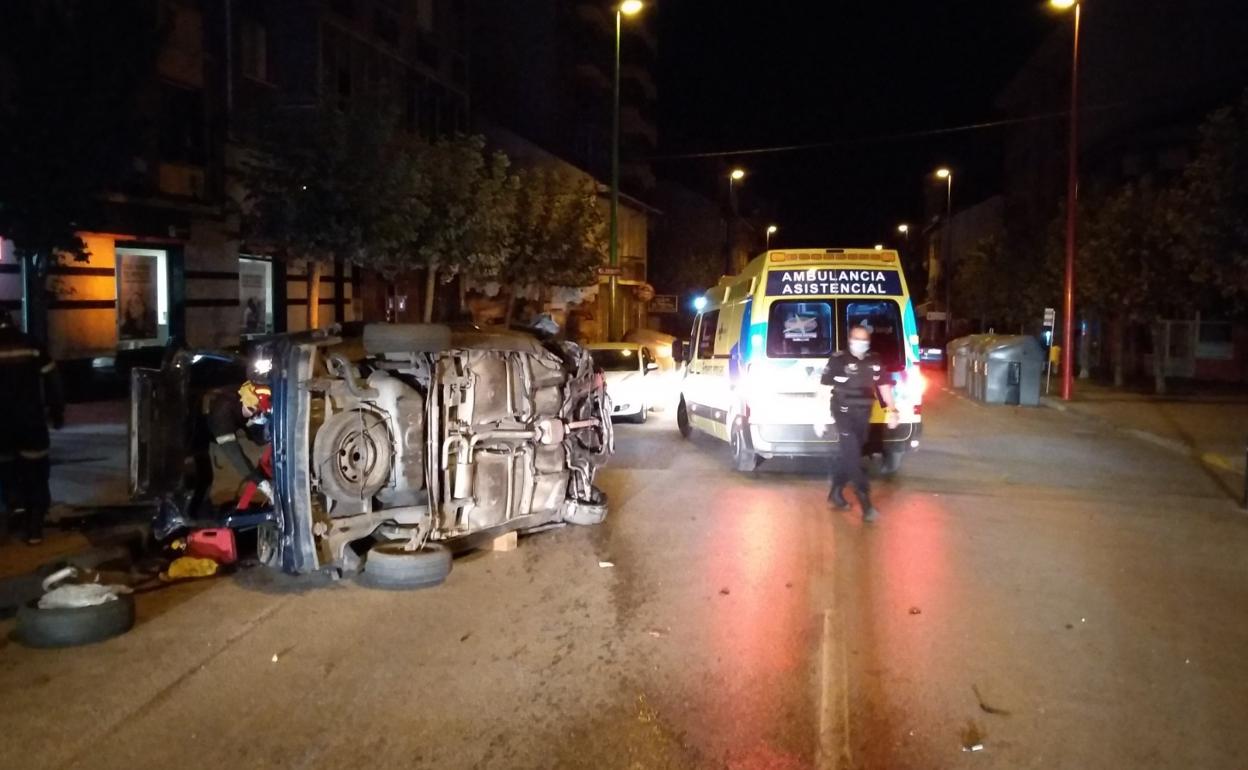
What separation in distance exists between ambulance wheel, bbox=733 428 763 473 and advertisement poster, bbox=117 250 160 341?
13127mm

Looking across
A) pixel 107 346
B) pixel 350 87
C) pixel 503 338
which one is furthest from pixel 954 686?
pixel 350 87

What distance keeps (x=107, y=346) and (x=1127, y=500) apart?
669 inches

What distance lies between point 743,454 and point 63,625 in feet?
27.0

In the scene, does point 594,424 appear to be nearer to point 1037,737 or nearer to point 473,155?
point 1037,737

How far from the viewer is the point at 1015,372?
25375mm

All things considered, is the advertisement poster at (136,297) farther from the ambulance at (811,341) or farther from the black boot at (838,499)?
the black boot at (838,499)

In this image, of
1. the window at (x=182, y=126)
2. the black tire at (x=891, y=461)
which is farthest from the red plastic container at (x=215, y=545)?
the window at (x=182, y=126)

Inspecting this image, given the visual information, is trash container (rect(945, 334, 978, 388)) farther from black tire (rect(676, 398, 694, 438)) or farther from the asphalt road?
the asphalt road

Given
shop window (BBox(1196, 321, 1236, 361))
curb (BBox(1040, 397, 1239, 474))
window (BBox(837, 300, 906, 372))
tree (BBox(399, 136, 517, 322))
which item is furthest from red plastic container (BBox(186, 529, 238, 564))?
shop window (BBox(1196, 321, 1236, 361))

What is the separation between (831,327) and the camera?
12.8 m

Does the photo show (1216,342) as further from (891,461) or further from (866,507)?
(866,507)

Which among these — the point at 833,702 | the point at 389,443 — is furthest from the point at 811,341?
the point at 833,702

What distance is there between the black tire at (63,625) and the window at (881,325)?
834cm

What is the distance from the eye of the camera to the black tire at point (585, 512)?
393 inches
